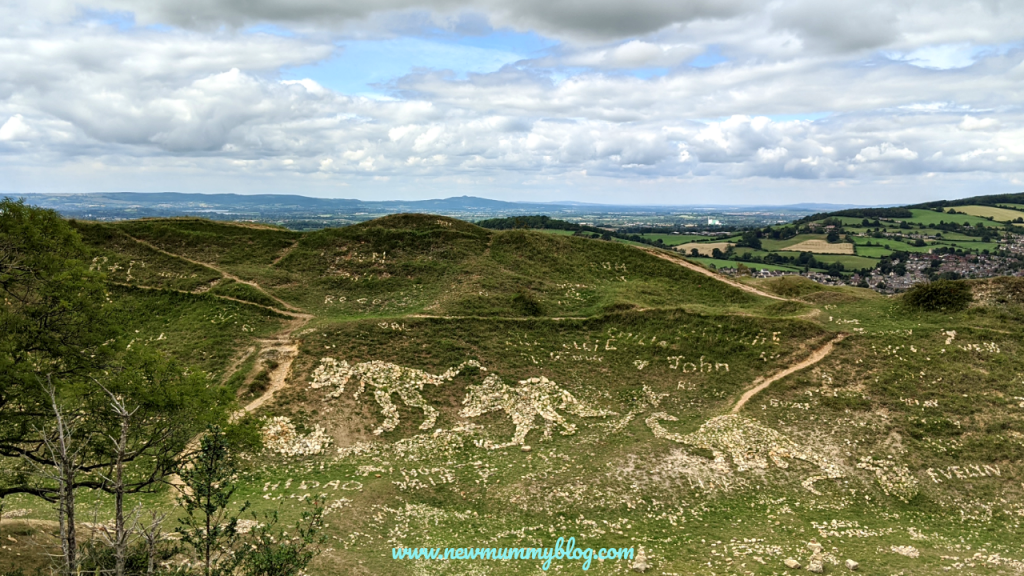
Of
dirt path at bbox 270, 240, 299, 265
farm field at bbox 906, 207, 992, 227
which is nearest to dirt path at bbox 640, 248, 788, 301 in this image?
dirt path at bbox 270, 240, 299, 265

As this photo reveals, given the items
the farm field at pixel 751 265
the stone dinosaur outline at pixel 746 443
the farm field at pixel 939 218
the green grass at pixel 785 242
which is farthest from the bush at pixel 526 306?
the farm field at pixel 939 218

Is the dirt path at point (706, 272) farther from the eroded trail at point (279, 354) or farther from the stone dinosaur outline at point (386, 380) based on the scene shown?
the eroded trail at point (279, 354)

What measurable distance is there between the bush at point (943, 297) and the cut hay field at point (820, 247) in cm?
10058

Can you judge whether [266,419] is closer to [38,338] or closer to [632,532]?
[38,338]

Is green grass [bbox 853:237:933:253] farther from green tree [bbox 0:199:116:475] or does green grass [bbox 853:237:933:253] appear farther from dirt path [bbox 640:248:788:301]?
green tree [bbox 0:199:116:475]

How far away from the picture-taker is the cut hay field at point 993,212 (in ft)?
499

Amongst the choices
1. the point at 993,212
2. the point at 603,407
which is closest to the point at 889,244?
the point at 993,212

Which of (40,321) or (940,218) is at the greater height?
(940,218)

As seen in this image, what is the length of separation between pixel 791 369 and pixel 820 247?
123 m

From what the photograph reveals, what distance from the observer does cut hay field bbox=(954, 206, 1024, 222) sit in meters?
152

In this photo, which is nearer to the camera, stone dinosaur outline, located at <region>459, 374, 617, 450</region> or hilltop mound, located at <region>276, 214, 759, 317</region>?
stone dinosaur outline, located at <region>459, 374, 617, 450</region>

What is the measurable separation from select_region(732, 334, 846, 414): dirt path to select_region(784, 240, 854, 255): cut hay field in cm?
11035

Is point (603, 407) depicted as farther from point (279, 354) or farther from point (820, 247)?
point (820, 247)

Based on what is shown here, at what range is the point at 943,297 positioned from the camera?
120 ft
